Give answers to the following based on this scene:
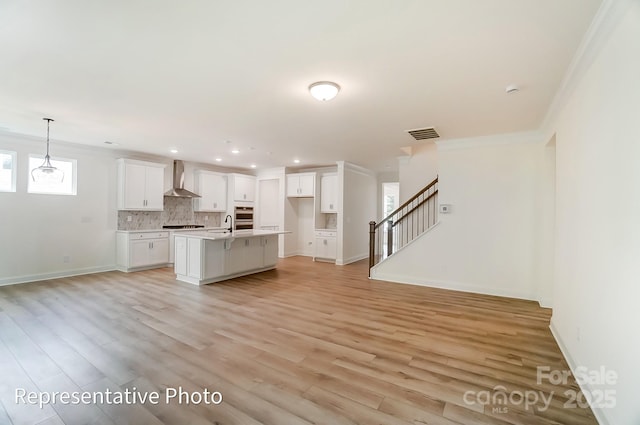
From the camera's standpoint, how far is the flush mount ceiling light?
294 centimetres

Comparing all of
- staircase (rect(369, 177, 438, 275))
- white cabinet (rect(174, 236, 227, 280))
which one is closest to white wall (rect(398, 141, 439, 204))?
staircase (rect(369, 177, 438, 275))

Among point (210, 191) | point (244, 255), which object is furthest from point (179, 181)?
point (244, 255)

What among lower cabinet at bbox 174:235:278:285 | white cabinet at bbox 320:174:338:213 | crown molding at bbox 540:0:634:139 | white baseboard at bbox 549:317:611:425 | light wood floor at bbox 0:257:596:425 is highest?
crown molding at bbox 540:0:634:139

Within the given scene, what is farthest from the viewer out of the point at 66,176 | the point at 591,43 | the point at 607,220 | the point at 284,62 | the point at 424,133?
the point at 66,176

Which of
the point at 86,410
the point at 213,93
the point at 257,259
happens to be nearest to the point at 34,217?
the point at 257,259

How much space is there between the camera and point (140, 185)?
6613 millimetres

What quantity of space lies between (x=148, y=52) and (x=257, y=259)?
454cm

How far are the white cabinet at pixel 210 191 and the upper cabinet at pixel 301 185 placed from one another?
197 centimetres

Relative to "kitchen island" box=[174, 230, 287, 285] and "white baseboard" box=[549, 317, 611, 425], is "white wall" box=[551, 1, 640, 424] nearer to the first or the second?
"white baseboard" box=[549, 317, 611, 425]

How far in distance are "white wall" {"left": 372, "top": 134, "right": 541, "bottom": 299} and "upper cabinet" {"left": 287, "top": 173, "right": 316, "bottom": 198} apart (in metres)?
3.74

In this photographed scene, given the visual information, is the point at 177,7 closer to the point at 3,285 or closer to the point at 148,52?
the point at 148,52

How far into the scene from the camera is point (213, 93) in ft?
10.8

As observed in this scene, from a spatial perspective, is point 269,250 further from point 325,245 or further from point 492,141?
point 492,141

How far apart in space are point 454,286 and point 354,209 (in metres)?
3.63
